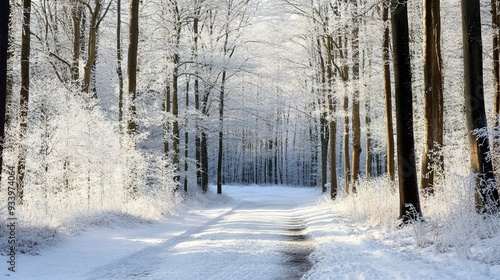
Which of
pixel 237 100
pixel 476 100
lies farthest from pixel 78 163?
pixel 237 100

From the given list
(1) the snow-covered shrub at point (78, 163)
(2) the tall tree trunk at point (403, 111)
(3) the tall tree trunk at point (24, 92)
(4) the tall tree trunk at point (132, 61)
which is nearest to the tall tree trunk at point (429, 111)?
(2) the tall tree trunk at point (403, 111)

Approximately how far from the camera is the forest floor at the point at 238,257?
571 centimetres

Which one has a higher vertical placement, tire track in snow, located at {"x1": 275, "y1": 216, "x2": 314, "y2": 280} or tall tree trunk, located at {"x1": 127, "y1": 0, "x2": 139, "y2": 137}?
tall tree trunk, located at {"x1": 127, "y1": 0, "x2": 139, "y2": 137}

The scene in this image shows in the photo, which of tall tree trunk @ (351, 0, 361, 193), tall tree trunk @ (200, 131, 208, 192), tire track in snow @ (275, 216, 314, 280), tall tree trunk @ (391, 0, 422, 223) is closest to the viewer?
tire track in snow @ (275, 216, 314, 280)

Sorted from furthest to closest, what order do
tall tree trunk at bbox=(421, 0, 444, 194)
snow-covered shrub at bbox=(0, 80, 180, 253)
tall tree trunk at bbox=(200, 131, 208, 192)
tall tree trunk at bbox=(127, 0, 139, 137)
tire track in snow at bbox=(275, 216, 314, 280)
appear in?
tall tree trunk at bbox=(200, 131, 208, 192) < tall tree trunk at bbox=(127, 0, 139, 137) < snow-covered shrub at bbox=(0, 80, 180, 253) < tall tree trunk at bbox=(421, 0, 444, 194) < tire track in snow at bbox=(275, 216, 314, 280)

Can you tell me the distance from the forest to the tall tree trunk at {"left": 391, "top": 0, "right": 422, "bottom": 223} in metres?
0.03

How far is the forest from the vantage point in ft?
26.2

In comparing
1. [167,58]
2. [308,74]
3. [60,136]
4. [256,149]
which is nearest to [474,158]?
[60,136]

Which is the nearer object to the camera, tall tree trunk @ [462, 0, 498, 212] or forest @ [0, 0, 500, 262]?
tall tree trunk @ [462, 0, 498, 212]

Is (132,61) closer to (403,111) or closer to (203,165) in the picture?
(403,111)

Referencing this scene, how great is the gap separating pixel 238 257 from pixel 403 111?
5139mm

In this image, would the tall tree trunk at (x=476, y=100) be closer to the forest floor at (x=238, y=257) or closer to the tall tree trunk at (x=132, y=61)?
the forest floor at (x=238, y=257)

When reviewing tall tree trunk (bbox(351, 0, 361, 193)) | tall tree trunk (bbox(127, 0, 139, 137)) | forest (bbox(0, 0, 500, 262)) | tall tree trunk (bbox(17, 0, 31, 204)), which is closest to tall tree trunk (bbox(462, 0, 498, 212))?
forest (bbox(0, 0, 500, 262))

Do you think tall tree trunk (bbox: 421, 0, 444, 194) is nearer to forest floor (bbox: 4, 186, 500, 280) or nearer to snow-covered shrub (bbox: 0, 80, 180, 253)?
forest floor (bbox: 4, 186, 500, 280)
